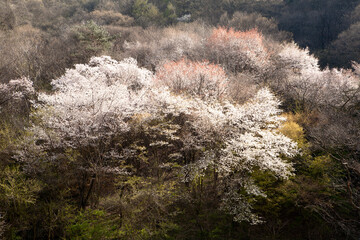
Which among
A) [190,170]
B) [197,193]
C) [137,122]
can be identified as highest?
[137,122]

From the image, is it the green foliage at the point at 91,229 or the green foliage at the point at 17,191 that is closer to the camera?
the green foliage at the point at 91,229

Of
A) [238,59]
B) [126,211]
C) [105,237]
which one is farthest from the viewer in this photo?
[238,59]

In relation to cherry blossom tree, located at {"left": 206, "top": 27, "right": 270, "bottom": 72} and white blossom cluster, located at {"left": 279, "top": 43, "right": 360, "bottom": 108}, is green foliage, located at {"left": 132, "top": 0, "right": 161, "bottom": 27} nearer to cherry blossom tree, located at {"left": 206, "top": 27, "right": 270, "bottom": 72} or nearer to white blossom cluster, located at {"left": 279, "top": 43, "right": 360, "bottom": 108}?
cherry blossom tree, located at {"left": 206, "top": 27, "right": 270, "bottom": 72}

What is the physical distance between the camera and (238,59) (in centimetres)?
2380

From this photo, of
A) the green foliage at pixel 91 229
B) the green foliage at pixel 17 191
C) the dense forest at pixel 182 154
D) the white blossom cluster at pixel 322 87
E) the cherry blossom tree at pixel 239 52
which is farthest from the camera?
the cherry blossom tree at pixel 239 52

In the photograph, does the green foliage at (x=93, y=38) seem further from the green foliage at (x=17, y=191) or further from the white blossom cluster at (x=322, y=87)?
the white blossom cluster at (x=322, y=87)

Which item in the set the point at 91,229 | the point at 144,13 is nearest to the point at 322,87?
the point at 91,229

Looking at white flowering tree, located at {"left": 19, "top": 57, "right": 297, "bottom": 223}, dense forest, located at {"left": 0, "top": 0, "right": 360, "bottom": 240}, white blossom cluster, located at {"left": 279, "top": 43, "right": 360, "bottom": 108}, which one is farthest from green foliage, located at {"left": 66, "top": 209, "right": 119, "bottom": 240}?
white blossom cluster, located at {"left": 279, "top": 43, "right": 360, "bottom": 108}

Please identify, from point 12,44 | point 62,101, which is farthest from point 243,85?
point 12,44

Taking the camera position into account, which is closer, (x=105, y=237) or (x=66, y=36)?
(x=105, y=237)

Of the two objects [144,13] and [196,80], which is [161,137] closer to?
[196,80]

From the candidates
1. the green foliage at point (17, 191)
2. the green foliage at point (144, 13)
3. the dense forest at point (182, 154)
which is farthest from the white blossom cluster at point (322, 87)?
the green foliage at point (144, 13)

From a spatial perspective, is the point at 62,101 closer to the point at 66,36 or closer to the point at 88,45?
the point at 88,45

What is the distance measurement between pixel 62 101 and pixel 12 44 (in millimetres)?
17684
